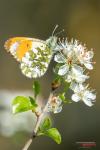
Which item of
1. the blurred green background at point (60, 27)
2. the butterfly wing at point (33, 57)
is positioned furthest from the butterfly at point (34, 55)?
the blurred green background at point (60, 27)

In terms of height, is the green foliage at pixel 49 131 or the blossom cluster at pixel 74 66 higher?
the blossom cluster at pixel 74 66

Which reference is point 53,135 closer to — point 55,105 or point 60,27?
point 55,105

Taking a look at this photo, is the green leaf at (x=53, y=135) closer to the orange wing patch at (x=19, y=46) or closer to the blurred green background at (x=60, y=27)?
the orange wing patch at (x=19, y=46)

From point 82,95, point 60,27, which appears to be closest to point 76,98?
point 82,95

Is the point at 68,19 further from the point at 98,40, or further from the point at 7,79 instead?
the point at 7,79

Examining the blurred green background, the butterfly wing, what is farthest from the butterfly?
the blurred green background

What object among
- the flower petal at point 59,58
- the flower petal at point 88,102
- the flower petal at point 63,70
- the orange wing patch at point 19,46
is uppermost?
the orange wing patch at point 19,46
